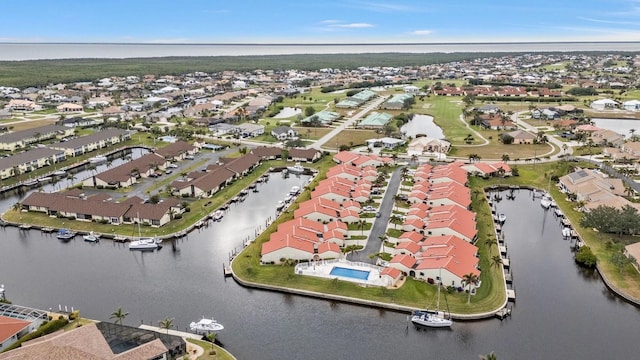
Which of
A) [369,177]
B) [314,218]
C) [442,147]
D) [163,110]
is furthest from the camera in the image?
[163,110]

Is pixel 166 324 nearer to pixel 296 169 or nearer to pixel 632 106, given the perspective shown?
pixel 296 169

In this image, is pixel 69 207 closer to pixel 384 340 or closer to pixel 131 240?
pixel 131 240

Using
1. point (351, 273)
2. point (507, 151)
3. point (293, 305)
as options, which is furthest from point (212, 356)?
point (507, 151)

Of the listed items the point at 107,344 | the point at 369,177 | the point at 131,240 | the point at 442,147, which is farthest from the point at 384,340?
the point at 442,147

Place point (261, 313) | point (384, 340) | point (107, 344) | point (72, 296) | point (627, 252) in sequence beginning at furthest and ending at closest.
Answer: point (627, 252) < point (72, 296) < point (261, 313) < point (384, 340) < point (107, 344)

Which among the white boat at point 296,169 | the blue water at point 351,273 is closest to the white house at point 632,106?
the white boat at point 296,169

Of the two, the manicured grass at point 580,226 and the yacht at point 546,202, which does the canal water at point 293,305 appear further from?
the yacht at point 546,202

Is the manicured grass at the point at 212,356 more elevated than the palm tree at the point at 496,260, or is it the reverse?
the palm tree at the point at 496,260
